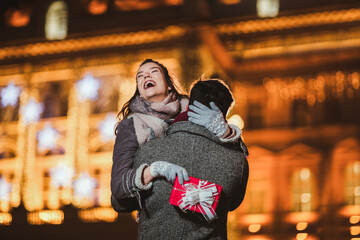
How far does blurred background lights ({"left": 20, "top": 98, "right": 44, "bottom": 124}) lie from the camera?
14.6 meters

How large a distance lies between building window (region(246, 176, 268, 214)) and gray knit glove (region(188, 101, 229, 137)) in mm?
11751

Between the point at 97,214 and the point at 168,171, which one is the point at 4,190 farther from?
the point at 168,171

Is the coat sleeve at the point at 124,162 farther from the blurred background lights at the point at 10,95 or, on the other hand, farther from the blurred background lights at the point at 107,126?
the blurred background lights at the point at 10,95

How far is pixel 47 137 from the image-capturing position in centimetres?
1467

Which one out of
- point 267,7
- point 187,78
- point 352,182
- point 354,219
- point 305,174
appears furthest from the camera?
point 267,7

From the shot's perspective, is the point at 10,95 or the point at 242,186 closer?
the point at 242,186

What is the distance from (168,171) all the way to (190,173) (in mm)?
97

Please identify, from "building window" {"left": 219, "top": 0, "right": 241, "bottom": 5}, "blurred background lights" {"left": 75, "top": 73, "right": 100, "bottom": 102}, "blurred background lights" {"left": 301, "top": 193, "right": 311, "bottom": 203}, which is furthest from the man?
"building window" {"left": 219, "top": 0, "right": 241, "bottom": 5}

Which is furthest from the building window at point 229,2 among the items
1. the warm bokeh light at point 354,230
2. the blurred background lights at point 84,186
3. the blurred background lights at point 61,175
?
the warm bokeh light at point 354,230

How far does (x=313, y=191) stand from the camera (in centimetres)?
1341

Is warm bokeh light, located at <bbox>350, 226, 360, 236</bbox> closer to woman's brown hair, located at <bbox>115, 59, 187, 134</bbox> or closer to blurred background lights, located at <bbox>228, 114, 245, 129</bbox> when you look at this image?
blurred background lights, located at <bbox>228, 114, 245, 129</bbox>

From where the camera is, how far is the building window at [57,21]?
15.1 meters

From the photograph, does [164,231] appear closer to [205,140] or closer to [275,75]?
[205,140]

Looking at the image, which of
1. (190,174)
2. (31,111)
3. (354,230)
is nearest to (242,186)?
(190,174)
